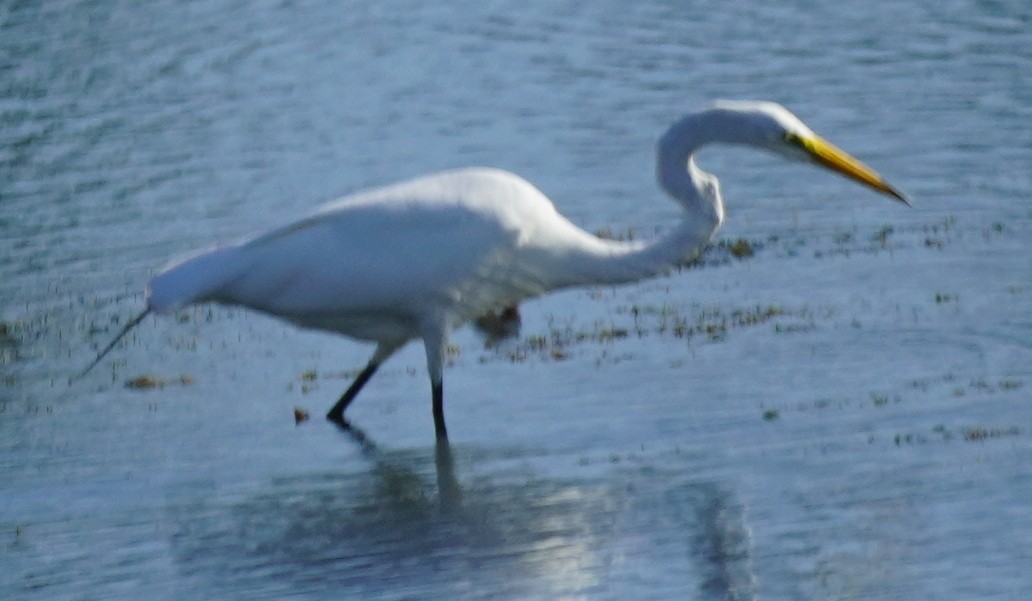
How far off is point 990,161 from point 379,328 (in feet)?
17.2

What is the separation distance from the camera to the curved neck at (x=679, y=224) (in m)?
8.44

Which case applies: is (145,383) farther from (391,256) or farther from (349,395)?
(391,256)

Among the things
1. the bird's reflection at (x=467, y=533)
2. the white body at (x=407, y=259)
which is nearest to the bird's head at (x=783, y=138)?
the white body at (x=407, y=259)

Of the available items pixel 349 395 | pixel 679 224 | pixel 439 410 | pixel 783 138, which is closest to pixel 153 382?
pixel 349 395

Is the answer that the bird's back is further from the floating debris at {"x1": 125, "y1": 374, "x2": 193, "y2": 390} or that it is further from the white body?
the floating debris at {"x1": 125, "y1": 374, "x2": 193, "y2": 390}

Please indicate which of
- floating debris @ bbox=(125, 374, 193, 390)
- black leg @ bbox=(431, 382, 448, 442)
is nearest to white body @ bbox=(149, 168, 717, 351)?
black leg @ bbox=(431, 382, 448, 442)

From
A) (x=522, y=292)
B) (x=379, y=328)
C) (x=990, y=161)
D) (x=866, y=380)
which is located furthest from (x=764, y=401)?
(x=990, y=161)

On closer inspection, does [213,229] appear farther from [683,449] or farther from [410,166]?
[683,449]

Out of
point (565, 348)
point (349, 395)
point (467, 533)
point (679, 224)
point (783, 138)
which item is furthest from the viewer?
point (565, 348)

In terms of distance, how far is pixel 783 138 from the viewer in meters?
8.44

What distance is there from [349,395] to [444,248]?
3.01ft

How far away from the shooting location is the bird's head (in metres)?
8.41

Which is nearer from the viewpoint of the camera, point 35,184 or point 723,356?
point 723,356

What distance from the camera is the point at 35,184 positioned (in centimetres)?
1409
